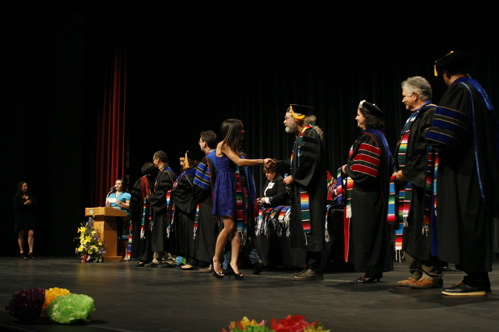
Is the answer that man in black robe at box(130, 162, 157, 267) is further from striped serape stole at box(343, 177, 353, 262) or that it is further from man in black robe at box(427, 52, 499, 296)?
man in black robe at box(427, 52, 499, 296)

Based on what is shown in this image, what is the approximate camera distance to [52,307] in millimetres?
2732

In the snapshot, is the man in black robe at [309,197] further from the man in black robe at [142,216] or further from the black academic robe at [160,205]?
the man in black robe at [142,216]

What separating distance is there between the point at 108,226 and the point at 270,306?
7.44 meters

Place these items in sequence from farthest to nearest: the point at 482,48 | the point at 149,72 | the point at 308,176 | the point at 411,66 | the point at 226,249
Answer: the point at 149,72
the point at 411,66
the point at 482,48
the point at 226,249
the point at 308,176

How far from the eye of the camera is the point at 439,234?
11.5 ft

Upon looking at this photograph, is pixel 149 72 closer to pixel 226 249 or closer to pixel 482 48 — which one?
pixel 482 48

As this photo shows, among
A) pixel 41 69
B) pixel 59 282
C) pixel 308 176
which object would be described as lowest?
pixel 59 282

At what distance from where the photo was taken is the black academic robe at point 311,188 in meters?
5.02

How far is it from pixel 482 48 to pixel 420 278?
5.55 metres

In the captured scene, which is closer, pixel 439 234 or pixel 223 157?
pixel 439 234

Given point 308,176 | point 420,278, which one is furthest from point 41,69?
point 420,278

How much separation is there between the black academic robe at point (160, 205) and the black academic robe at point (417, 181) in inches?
163

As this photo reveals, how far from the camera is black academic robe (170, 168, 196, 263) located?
7230 millimetres

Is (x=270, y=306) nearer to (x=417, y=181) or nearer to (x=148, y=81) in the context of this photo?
(x=417, y=181)
